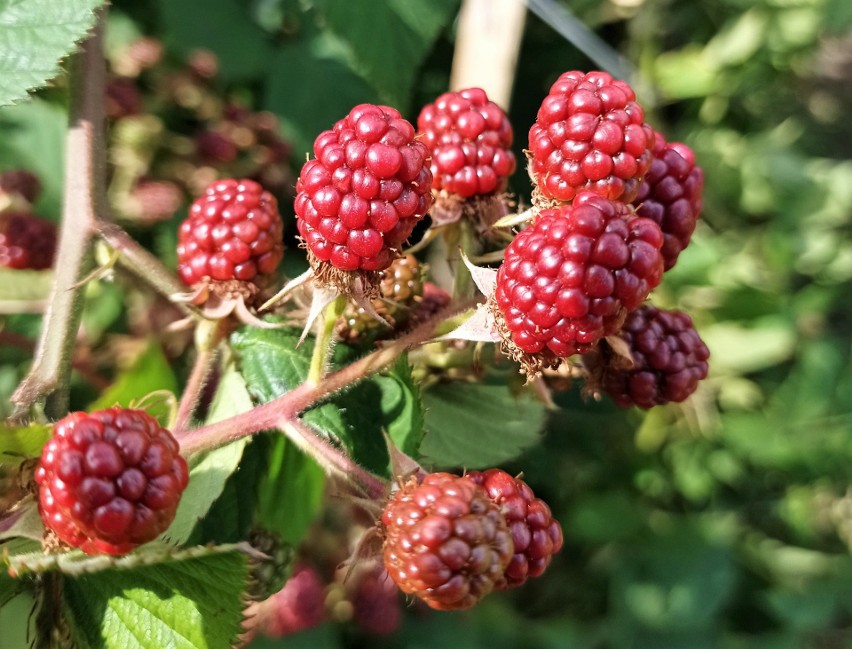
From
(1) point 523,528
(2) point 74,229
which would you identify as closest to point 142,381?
(2) point 74,229

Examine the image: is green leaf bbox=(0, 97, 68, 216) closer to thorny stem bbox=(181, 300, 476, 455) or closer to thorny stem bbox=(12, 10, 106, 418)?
thorny stem bbox=(12, 10, 106, 418)

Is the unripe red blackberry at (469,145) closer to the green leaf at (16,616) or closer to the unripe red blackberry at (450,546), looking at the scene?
the unripe red blackberry at (450,546)

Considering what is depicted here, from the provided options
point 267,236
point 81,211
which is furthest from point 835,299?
point 81,211

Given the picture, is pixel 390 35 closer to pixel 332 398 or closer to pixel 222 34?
pixel 222 34

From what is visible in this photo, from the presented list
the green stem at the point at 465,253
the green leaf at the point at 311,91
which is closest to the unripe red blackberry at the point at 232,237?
the green stem at the point at 465,253

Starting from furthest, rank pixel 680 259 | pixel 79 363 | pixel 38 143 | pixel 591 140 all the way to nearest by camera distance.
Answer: pixel 680 259 < pixel 38 143 < pixel 79 363 < pixel 591 140

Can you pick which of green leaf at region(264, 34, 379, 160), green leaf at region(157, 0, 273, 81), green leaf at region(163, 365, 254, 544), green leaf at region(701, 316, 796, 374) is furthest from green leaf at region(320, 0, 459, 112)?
green leaf at region(701, 316, 796, 374)
